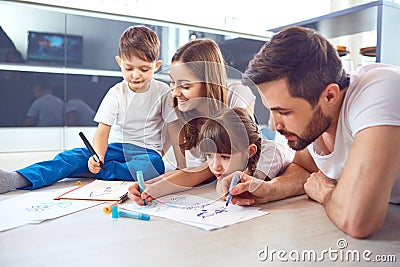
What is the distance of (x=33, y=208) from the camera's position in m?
0.89

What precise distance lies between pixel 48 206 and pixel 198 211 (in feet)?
1.17

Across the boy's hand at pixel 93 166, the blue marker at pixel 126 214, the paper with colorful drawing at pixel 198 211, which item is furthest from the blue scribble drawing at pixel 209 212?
the boy's hand at pixel 93 166

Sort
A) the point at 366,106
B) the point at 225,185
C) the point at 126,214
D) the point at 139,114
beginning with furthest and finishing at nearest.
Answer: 1. the point at 139,114
2. the point at 225,185
3. the point at 126,214
4. the point at 366,106

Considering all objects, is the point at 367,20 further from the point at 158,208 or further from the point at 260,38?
the point at 158,208

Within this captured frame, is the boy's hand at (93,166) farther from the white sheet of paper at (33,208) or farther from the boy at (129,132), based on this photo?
the white sheet of paper at (33,208)

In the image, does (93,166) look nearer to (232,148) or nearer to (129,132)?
(129,132)

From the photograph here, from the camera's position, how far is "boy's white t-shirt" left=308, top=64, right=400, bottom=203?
2.24 ft

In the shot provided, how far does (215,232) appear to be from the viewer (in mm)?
725

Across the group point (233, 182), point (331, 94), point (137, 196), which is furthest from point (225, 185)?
point (331, 94)

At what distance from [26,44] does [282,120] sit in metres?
1.71

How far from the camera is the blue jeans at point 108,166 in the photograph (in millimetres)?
1104

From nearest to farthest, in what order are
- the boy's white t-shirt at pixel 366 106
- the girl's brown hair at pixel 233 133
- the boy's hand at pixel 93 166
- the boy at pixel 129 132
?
the boy's white t-shirt at pixel 366 106
the girl's brown hair at pixel 233 133
the boy at pixel 129 132
the boy's hand at pixel 93 166

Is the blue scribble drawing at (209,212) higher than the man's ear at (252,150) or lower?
lower

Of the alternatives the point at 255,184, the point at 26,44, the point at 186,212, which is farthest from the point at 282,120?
the point at 26,44
